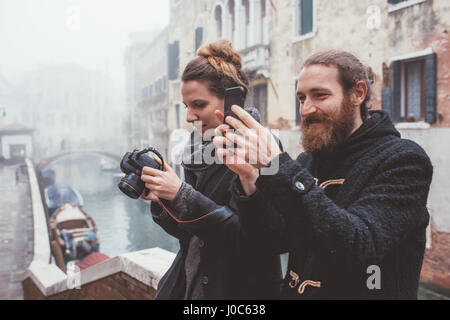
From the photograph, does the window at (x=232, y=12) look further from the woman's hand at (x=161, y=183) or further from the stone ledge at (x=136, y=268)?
the woman's hand at (x=161, y=183)

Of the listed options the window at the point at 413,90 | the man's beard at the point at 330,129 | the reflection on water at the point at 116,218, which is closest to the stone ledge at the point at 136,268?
the man's beard at the point at 330,129

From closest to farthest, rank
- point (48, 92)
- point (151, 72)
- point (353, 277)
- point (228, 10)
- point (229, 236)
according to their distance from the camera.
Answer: point (353, 277) < point (229, 236) < point (228, 10) < point (151, 72) < point (48, 92)

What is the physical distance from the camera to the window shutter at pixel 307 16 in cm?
855

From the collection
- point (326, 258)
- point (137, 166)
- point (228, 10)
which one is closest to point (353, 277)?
point (326, 258)

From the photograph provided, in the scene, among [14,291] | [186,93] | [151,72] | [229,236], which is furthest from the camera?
[151,72]

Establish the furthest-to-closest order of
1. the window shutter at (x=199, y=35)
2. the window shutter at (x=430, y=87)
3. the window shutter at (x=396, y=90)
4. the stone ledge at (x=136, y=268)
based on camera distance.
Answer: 1. the window shutter at (x=199, y=35)
2. the window shutter at (x=396, y=90)
3. the window shutter at (x=430, y=87)
4. the stone ledge at (x=136, y=268)

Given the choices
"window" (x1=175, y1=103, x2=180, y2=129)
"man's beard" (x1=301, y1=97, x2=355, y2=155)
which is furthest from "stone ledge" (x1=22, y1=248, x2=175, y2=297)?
"window" (x1=175, y1=103, x2=180, y2=129)

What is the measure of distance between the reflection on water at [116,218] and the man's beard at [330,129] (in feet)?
42.5

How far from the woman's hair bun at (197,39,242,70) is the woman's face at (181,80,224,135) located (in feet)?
0.36

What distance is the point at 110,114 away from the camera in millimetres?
42312

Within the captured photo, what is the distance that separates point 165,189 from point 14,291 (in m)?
6.38

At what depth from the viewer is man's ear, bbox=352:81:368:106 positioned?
1.04 m

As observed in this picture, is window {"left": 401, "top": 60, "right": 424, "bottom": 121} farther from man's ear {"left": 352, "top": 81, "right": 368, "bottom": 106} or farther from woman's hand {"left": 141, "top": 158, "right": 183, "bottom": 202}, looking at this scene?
woman's hand {"left": 141, "top": 158, "right": 183, "bottom": 202}
